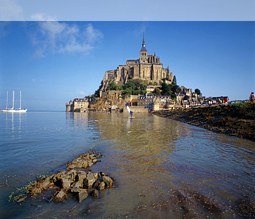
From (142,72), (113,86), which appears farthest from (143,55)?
(113,86)

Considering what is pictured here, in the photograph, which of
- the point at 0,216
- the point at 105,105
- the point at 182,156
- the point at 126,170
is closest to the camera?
the point at 0,216

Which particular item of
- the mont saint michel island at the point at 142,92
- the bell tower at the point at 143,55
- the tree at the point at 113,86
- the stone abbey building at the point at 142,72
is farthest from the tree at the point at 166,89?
the bell tower at the point at 143,55

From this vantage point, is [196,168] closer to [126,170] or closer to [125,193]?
[126,170]

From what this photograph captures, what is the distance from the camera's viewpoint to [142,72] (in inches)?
5037

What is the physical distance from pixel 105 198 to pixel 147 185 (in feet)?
5.91

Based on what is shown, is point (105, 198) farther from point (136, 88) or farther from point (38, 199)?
point (136, 88)

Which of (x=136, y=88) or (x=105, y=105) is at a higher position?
(x=136, y=88)

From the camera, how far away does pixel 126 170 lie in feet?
30.8

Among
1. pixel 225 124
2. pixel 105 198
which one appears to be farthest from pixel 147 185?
pixel 225 124

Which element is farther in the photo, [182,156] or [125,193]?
[182,156]

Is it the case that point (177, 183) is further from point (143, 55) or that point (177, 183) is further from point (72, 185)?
point (143, 55)

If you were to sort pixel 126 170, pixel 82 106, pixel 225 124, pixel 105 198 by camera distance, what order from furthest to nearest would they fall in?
pixel 82 106 → pixel 225 124 → pixel 126 170 → pixel 105 198

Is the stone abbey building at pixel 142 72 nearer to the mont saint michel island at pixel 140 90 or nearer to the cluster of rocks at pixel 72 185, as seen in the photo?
the mont saint michel island at pixel 140 90

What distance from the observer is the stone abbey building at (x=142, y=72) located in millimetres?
127562
